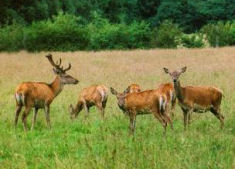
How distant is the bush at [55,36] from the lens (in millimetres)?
33812

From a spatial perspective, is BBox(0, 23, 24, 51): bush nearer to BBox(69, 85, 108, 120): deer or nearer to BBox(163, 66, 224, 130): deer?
BBox(69, 85, 108, 120): deer

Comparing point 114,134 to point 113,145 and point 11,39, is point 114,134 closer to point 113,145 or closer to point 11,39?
point 113,145

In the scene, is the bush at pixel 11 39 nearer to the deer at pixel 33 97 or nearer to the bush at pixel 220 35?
the bush at pixel 220 35

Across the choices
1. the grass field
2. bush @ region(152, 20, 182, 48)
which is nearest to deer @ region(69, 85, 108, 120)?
the grass field

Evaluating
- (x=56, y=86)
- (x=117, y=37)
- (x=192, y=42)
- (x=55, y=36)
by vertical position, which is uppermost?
(x=56, y=86)

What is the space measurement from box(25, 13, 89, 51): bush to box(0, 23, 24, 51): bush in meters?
0.42

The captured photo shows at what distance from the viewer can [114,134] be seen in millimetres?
7551

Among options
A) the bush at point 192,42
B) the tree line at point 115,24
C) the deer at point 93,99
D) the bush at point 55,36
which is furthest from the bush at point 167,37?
the deer at point 93,99

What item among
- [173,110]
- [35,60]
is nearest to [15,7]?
[35,60]

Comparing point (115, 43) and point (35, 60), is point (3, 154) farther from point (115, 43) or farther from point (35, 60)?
point (115, 43)

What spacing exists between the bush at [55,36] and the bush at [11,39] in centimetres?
42

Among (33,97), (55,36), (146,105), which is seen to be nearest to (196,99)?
(146,105)

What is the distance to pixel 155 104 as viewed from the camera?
33.0ft

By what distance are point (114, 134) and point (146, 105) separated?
2598 mm
